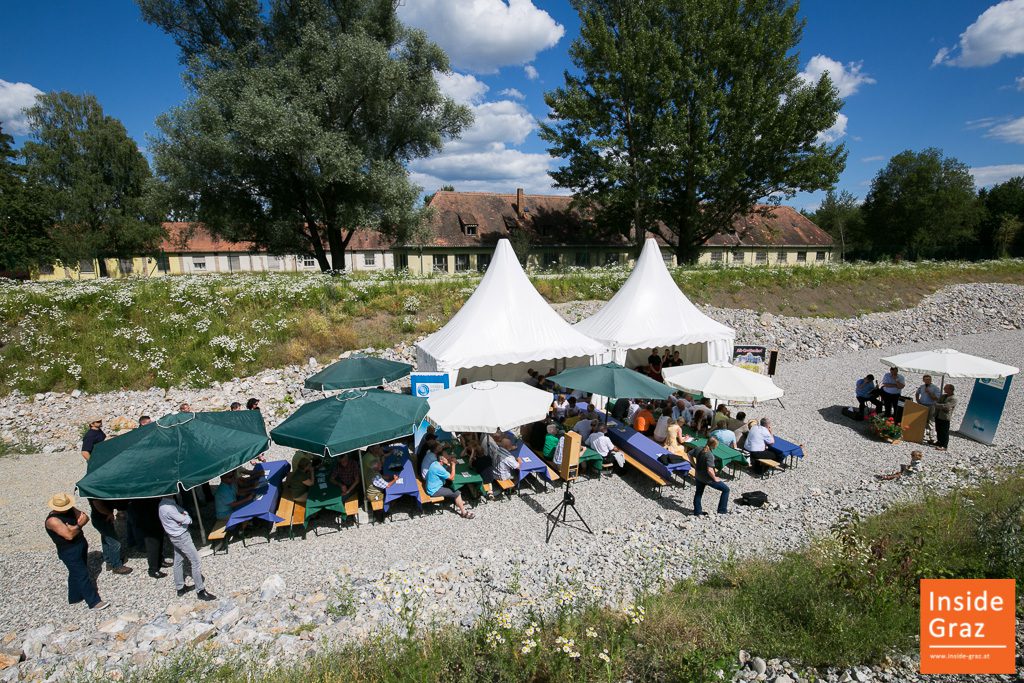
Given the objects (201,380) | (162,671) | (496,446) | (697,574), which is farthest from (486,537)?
(201,380)

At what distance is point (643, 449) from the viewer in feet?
30.4

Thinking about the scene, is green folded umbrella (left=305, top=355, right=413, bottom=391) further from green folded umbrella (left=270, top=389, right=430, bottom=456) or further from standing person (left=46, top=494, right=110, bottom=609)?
standing person (left=46, top=494, right=110, bottom=609)

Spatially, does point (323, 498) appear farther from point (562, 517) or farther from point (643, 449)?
point (643, 449)

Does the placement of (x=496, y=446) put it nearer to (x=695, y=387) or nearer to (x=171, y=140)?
(x=695, y=387)

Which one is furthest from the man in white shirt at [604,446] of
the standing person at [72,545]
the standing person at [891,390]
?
the standing person at [891,390]

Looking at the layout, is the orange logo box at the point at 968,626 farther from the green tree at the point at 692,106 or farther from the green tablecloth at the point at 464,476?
the green tree at the point at 692,106

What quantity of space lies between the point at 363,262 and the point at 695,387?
3986 cm

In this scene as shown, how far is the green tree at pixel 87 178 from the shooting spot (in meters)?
34.2

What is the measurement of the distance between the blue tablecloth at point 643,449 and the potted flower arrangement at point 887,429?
5.76 m

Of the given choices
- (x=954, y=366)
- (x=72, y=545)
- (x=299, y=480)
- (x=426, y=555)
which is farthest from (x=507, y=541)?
(x=954, y=366)

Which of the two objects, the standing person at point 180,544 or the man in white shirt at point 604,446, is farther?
the man in white shirt at point 604,446

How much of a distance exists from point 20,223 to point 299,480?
106 feet

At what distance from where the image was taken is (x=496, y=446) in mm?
8766

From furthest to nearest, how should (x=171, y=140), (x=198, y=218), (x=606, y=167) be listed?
(x=606, y=167)
(x=198, y=218)
(x=171, y=140)
